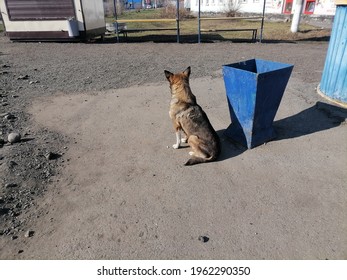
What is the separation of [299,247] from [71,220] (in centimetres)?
253

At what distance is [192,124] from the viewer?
13.8 feet

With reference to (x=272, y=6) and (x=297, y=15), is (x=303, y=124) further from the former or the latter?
(x=272, y=6)

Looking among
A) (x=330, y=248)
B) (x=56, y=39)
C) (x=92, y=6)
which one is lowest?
(x=330, y=248)

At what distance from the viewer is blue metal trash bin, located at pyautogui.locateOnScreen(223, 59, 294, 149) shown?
4.09 meters

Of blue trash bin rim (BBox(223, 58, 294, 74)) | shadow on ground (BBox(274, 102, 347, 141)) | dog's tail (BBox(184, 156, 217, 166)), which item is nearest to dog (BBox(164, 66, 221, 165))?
dog's tail (BBox(184, 156, 217, 166))

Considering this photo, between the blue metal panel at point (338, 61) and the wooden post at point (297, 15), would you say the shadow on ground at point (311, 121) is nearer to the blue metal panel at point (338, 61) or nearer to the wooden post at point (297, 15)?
the blue metal panel at point (338, 61)

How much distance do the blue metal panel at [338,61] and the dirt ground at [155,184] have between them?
14.6 inches

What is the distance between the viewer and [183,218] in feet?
10.2

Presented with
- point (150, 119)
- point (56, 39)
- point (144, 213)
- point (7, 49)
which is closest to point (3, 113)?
point (150, 119)

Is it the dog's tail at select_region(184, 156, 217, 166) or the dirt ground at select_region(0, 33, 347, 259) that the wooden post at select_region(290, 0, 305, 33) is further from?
the dog's tail at select_region(184, 156, 217, 166)

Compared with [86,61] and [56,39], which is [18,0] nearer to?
[56,39]

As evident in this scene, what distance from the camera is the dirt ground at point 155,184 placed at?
278cm

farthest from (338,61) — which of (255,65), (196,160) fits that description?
(196,160)

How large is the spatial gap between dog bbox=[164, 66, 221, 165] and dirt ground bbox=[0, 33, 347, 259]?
0.70 feet
